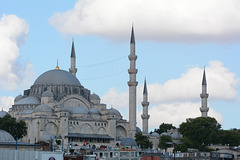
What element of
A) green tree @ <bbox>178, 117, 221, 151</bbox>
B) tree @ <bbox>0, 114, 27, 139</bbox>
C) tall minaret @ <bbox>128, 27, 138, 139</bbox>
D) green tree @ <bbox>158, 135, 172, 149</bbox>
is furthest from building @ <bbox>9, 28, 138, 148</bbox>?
green tree @ <bbox>178, 117, 221, 151</bbox>

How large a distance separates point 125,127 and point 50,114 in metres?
15.4

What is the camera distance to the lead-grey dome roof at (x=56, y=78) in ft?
369

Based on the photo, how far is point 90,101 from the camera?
375ft

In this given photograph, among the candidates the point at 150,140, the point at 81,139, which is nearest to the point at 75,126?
the point at 81,139

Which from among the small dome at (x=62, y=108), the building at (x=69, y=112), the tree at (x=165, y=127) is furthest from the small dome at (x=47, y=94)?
the tree at (x=165, y=127)

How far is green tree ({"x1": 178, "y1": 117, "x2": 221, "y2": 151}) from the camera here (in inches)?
4021

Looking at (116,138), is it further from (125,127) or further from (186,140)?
(186,140)

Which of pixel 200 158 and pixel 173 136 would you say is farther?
pixel 173 136

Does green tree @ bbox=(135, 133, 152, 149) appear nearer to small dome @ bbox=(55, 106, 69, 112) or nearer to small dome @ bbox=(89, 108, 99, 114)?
small dome @ bbox=(89, 108, 99, 114)

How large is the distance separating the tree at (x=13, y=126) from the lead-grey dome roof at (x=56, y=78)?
18835 mm

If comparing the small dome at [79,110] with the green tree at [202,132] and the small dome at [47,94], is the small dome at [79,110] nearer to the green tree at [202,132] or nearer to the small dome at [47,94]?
the small dome at [47,94]

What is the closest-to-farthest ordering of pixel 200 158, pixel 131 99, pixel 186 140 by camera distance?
1. pixel 200 158
2. pixel 186 140
3. pixel 131 99

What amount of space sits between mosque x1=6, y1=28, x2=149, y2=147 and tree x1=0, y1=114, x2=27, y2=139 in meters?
3.53

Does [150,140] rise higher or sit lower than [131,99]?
lower
